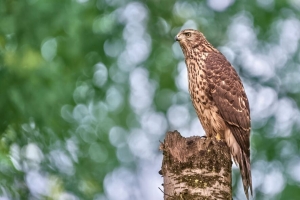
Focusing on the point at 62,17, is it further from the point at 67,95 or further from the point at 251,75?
the point at 251,75

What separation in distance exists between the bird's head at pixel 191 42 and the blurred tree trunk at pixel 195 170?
229 centimetres

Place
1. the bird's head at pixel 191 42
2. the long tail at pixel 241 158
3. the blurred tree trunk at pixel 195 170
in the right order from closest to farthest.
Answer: the blurred tree trunk at pixel 195 170, the long tail at pixel 241 158, the bird's head at pixel 191 42

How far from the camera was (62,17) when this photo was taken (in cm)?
930

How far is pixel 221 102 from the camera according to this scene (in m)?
7.29

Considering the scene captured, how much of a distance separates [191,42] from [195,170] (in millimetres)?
2570

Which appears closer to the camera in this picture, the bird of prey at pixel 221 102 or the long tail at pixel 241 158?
the long tail at pixel 241 158

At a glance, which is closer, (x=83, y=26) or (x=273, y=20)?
(x=83, y=26)

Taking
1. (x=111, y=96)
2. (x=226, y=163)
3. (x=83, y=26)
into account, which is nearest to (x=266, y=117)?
(x=111, y=96)

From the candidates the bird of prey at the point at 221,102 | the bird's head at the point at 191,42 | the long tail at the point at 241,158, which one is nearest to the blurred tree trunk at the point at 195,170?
the long tail at the point at 241,158

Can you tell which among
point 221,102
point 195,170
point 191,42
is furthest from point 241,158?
point 195,170

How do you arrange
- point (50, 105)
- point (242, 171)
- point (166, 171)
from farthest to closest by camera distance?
point (50, 105), point (242, 171), point (166, 171)

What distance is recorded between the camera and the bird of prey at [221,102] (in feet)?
23.5

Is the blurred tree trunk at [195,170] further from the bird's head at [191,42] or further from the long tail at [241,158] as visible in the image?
the bird's head at [191,42]

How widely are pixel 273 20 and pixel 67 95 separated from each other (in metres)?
2.85
